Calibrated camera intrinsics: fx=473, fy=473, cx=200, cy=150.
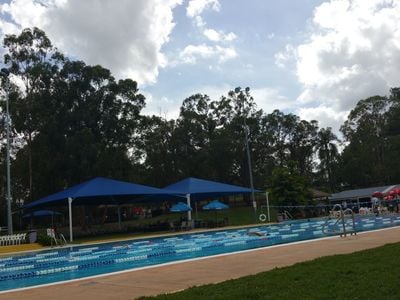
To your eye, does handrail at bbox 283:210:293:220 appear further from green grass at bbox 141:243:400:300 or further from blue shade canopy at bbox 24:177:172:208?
green grass at bbox 141:243:400:300

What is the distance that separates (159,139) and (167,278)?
4450 centimetres

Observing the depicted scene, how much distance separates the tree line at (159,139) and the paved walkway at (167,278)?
2057cm

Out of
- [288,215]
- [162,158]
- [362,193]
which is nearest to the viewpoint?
[288,215]

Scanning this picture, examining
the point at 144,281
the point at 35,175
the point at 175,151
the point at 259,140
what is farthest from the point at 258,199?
the point at 144,281

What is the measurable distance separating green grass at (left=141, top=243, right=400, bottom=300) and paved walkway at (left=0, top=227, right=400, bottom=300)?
0.88 meters

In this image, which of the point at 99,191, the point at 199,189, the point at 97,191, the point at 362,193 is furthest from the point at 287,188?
the point at 362,193

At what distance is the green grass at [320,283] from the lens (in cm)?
540

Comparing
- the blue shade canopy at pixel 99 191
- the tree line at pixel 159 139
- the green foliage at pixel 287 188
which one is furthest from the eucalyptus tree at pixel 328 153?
the blue shade canopy at pixel 99 191

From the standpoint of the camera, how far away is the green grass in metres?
5.40

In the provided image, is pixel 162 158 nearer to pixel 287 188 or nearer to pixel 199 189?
pixel 287 188

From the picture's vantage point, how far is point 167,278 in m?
8.50

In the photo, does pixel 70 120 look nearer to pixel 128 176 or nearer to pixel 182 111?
pixel 128 176

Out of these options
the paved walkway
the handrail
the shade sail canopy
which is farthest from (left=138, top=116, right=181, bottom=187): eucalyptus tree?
the paved walkway

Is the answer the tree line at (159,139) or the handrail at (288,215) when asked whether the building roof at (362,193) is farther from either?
the handrail at (288,215)
